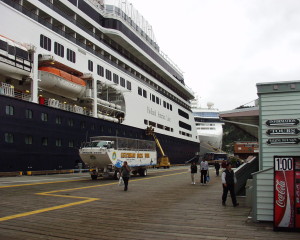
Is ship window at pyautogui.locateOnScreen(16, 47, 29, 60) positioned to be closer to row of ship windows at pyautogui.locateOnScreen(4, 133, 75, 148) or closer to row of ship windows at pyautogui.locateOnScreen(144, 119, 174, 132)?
row of ship windows at pyautogui.locateOnScreen(4, 133, 75, 148)

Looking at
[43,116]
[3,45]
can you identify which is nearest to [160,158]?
A: [43,116]

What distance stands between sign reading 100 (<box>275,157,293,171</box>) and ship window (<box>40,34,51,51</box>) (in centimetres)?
2363

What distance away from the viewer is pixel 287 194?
6.84 m

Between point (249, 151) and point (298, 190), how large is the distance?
35.0 meters

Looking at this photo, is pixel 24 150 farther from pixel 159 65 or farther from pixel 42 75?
pixel 159 65

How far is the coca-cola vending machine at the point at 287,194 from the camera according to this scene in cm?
680

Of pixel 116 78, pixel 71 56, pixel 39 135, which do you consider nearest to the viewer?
pixel 39 135

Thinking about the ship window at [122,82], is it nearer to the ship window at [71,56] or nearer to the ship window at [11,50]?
the ship window at [71,56]

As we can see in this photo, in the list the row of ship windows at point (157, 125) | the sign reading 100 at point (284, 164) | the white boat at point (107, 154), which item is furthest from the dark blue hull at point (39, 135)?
the sign reading 100 at point (284, 164)

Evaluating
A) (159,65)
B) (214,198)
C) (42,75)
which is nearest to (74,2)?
(42,75)

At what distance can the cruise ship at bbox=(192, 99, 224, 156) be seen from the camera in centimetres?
7506

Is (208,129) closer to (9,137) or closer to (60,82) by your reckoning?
(60,82)

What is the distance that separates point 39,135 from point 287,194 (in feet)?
67.1

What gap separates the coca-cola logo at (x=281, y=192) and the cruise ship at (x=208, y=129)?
220ft
